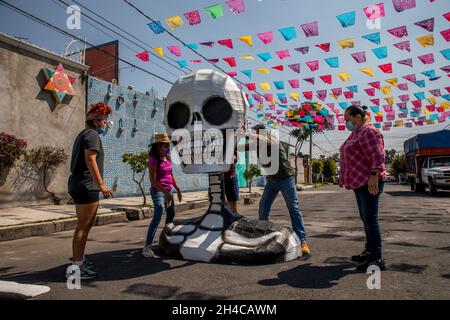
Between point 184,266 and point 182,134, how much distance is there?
1545 mm

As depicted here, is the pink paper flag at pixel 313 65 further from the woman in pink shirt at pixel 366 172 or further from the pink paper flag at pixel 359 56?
the woman in pink shirt at pixel 366 172

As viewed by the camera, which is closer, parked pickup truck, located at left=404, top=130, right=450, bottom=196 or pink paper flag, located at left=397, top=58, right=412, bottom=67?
pink paper flag, located at left=397, top=58, right=412, bottom=67

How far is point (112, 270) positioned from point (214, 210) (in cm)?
134

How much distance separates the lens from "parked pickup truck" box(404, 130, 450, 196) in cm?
1450

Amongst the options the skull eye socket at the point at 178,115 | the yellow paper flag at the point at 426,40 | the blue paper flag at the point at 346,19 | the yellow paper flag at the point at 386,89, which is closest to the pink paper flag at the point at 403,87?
the yellow paper flag at the point at 386,89

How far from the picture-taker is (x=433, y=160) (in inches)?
626

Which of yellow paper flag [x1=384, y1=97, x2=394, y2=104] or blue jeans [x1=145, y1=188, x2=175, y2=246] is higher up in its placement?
yellow paper flag [x1=384, y1=97, x2=394, y2=104]

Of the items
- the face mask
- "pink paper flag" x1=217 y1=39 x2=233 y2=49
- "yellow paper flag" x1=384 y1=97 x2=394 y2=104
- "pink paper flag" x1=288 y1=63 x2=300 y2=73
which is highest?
"pink paper flag" x1=217 y1=39 x2=233 y2=49

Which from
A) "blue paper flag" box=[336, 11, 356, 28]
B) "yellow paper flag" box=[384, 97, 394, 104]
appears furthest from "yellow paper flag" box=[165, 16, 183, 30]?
"yellow paper flag" box=[384, 97, 394, 104]

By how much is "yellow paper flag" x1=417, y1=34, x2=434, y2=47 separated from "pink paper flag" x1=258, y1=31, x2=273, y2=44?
3.88m

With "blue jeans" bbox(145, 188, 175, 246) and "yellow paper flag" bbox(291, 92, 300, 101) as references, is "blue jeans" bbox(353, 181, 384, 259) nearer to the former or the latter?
"blue jeans" bbox(145, 188, 175, 246)

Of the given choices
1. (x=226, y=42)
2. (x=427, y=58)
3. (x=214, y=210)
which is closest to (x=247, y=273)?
(x=214, y=210)
